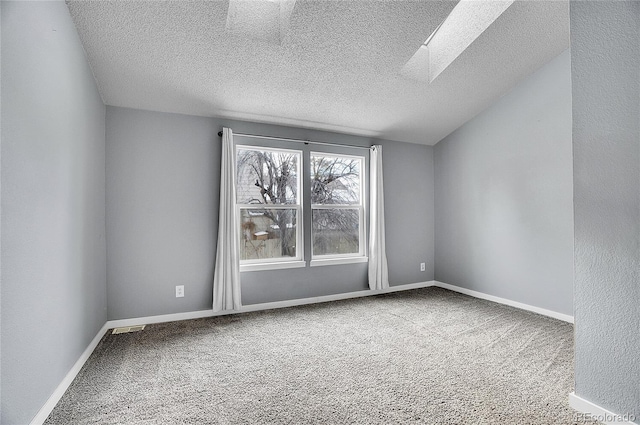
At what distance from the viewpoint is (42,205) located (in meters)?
1.63

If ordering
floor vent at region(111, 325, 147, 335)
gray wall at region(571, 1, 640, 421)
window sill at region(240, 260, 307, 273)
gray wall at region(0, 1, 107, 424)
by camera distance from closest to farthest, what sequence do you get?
gray wall at region(0, 1, 107, 424), gray wall at region(571, 1, 640, 421), floor vent at region(111, 325, 147, 335), window sill at region(240, 260, 307, 273)

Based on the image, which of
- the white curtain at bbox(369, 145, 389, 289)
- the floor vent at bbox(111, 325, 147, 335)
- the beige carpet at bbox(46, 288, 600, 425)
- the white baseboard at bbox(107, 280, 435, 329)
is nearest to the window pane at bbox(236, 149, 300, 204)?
the white curtain at bbox(369, 145, 389, 289)

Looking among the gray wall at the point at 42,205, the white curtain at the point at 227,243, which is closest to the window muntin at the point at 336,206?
the white curtain at the point at 227,243

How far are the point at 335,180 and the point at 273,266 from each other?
53.5 inches

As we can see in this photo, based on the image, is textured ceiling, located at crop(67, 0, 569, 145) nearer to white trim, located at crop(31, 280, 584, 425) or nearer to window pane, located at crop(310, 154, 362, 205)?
window pane, located at crop(310, 154, 362, 205)

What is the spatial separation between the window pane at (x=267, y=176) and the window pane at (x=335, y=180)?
0.27 m

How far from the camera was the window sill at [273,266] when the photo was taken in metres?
3.38

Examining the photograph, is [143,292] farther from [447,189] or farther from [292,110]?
[447,189]

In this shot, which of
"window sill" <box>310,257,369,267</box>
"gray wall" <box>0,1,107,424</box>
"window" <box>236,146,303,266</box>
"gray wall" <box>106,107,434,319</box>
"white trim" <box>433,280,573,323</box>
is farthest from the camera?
"window sill" <box>310,257,369,267</box>

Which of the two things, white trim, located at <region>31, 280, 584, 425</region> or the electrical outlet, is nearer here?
white trim, located at <region>31, 280, 584, 425</region>

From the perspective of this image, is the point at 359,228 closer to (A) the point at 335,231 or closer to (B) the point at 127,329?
(A) the point at 335,231

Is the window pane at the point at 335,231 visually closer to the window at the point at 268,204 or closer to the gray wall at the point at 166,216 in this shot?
the window at the point at 268,204

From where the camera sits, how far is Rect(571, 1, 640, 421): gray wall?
4.83ft

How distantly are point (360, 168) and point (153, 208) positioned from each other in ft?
8.22
